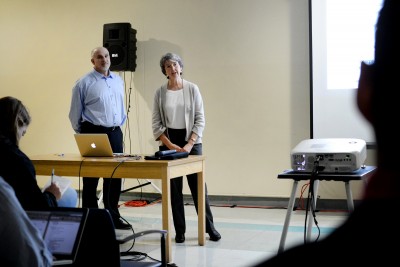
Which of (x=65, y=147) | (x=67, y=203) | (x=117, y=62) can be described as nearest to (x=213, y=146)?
(x=117, y=62)

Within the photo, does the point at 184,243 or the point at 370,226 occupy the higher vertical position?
the point at 370,226

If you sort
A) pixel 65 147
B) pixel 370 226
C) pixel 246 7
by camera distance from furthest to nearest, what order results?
1. pixel 65 147
2. pixel 246 7
3. pixel 370 226

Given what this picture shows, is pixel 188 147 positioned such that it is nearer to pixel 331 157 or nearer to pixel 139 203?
pixel 331 157

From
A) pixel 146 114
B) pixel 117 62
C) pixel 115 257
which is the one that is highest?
pixel 117 62

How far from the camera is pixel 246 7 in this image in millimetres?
5949

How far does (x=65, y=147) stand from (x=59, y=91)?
2.30 feet

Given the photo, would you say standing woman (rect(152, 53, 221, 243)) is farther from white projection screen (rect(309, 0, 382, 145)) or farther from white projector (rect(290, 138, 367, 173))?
white projection screen (rect(309, 0, 382, 145))

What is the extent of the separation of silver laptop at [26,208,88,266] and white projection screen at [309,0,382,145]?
12.1ft

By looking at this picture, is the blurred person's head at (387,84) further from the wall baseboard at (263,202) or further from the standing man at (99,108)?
the wall baseboard at (263,202)

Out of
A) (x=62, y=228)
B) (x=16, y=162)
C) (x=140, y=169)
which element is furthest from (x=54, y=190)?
(x=140, y=169)

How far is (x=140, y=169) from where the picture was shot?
3.73m

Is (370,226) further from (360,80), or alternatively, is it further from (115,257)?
(115,257)

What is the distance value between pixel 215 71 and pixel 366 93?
19.2 feet

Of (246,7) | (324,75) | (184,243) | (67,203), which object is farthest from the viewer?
(246,7)
